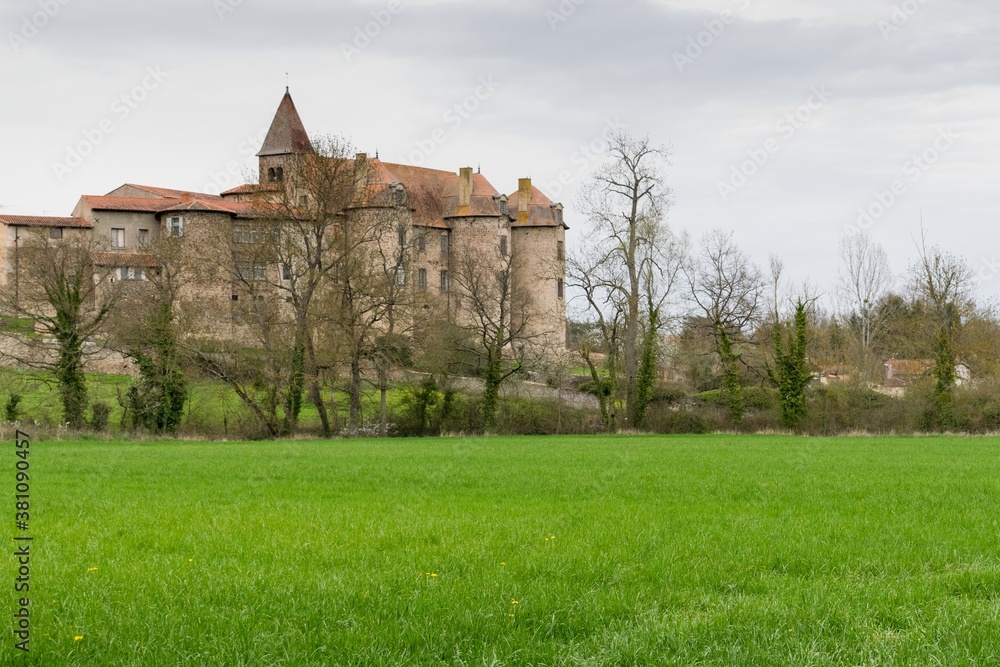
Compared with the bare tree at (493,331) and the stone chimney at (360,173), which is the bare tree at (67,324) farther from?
the bare tree at (493,331)

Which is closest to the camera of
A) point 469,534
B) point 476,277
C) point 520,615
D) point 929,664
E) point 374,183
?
point 929,664

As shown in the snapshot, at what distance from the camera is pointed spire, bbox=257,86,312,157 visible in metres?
80.2

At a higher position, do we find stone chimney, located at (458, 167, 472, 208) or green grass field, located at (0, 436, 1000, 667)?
stone chimney, located at (458, 167, 472, 208)

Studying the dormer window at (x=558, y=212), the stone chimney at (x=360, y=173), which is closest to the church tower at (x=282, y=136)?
the dormer window at (x=558, y=212)

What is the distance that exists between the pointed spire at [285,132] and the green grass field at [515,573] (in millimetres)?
63655

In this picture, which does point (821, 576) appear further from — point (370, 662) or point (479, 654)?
point (370, 662)

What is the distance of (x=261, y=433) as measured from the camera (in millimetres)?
45938

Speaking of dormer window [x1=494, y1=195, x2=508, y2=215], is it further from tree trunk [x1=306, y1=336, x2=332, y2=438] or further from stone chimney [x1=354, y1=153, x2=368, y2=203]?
tree trunk [x1=306, y1=336, x2=332, y2=438]

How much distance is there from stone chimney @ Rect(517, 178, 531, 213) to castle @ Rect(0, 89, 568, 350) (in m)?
0.08

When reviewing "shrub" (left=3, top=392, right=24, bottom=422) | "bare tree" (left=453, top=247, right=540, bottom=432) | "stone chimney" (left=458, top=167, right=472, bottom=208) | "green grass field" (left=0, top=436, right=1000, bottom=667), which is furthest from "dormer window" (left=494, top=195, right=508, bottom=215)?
"green grass field" (left=0, top=436, right=1000, bottom=667)

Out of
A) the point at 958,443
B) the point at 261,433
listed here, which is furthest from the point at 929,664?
the point at 261,433

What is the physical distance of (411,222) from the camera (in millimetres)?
70188

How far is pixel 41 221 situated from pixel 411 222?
2968 cm

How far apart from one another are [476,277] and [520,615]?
1986 inches
